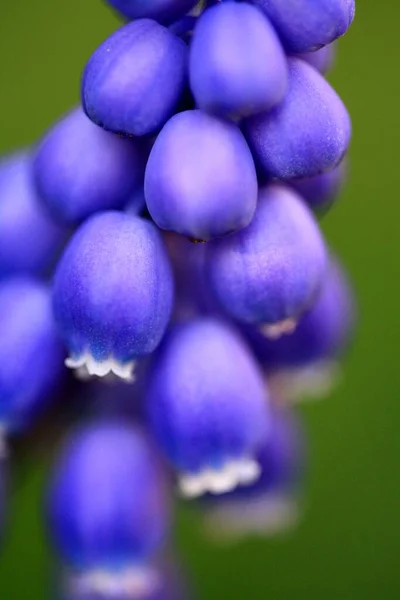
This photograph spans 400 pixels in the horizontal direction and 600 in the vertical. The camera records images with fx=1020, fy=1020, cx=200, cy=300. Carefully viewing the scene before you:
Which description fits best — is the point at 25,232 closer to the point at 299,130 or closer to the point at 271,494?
the point at 299,130

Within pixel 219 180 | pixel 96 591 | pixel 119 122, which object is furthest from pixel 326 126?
pixel 96 591

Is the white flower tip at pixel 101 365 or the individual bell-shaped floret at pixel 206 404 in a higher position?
the white flower tip at pixel 101 365

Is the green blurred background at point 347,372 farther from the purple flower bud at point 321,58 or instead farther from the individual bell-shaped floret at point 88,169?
the purple flower bud at point 321,58

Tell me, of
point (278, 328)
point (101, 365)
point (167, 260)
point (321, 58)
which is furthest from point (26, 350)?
point (321, 58)

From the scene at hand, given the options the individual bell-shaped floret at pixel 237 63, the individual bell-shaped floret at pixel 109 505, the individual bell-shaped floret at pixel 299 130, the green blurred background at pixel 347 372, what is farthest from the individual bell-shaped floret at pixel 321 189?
the green blurred background at pixel 347 372

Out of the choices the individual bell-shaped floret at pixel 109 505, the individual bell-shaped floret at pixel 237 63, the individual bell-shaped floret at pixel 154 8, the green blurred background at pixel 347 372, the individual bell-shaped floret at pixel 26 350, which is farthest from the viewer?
the green blurred background at pixel 347 372
